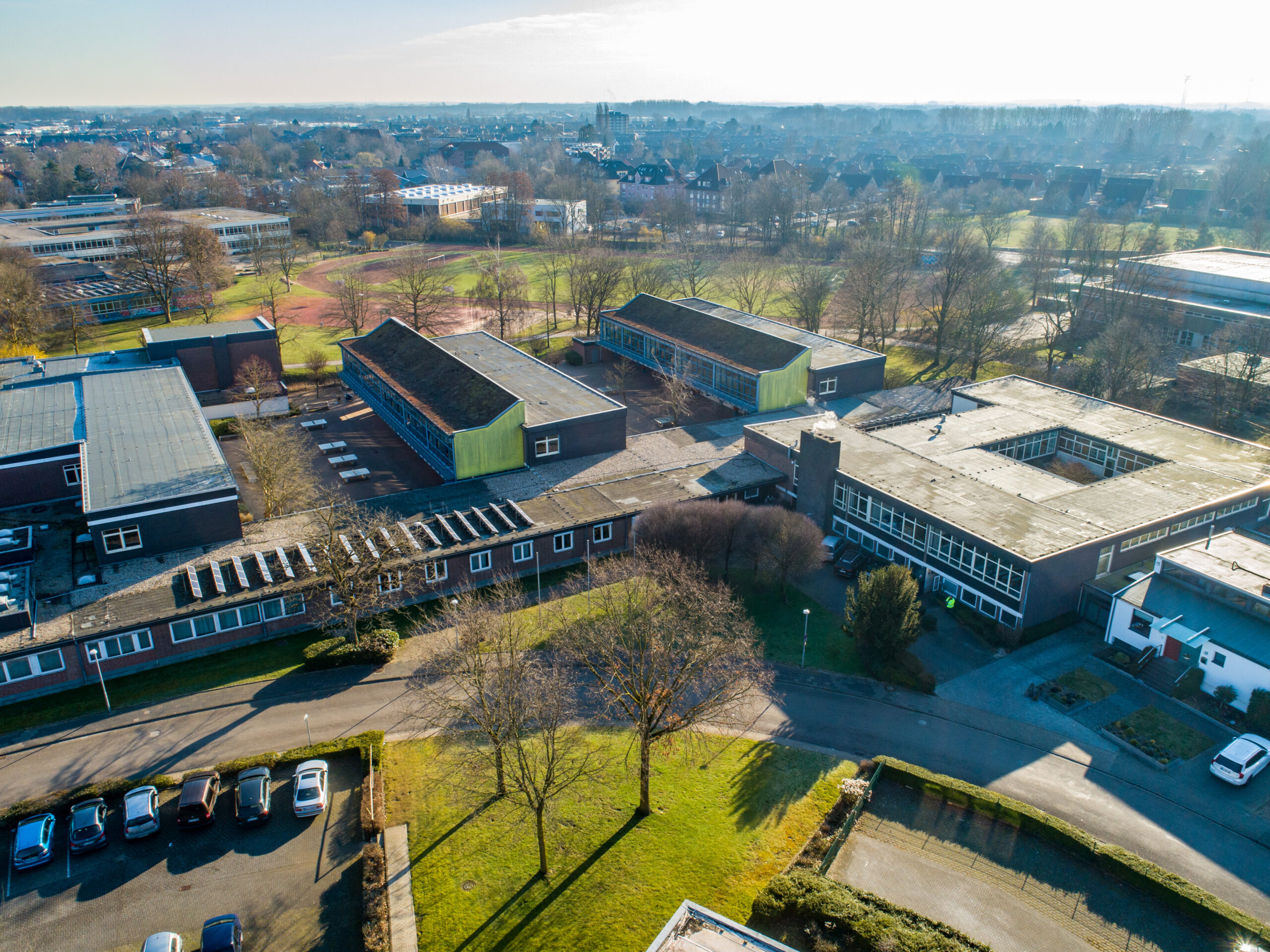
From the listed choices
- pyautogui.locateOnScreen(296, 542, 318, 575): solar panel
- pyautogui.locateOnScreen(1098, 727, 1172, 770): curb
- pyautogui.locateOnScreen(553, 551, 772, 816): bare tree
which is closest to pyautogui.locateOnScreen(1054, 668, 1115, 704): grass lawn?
pyautogui.locateOnScreen(1098, 727, 1172, 770): curb

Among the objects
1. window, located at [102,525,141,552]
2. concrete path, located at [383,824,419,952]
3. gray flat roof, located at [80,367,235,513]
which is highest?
gray flat roof, located at [80,367,235,513]

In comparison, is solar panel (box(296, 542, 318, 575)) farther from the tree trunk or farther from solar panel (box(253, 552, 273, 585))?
the tree trunk

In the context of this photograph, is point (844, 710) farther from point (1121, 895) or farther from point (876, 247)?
point (876, 247)

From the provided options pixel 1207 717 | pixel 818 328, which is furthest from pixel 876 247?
pixel 1207 717

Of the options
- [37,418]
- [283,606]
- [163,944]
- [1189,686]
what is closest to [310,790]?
[163,944]

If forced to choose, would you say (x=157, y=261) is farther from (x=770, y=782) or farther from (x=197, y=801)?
(x=770, y=782)
